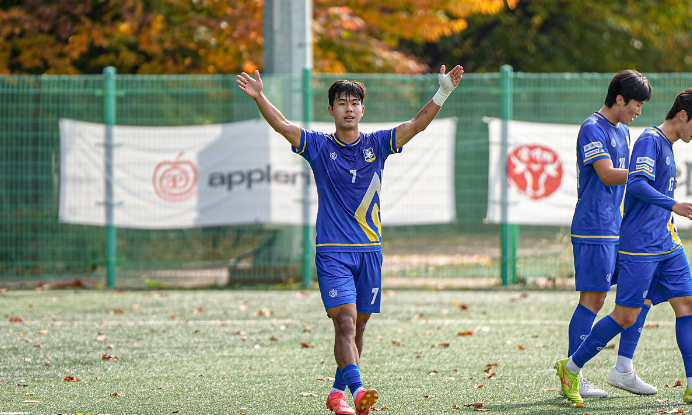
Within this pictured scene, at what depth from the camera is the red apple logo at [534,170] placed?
42.4ft

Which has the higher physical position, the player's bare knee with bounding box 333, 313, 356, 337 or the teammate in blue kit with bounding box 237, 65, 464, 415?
the teammate in blue kit with bounding box 237, 65, 464, 415

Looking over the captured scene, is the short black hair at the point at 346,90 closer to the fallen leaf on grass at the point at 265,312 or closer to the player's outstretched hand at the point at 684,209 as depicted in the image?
the player's outstretched hand at the point at 684,209

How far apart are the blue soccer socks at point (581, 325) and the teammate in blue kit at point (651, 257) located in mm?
234

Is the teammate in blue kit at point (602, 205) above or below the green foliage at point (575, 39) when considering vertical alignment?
below

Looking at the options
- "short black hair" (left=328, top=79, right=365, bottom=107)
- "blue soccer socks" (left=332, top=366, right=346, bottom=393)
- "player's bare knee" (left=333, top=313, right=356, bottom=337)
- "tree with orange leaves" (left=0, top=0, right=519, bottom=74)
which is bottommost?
"blue soccer socks" (left=332, top=366, right=346, bottom=393)

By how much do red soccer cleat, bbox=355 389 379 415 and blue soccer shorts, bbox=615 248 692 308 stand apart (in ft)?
5.95

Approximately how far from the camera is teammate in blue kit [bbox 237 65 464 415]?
5.96m

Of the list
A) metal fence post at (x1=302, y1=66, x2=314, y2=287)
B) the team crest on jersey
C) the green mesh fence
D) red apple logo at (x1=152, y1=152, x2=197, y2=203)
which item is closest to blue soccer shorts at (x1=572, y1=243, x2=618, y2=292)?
the team crest on jersey

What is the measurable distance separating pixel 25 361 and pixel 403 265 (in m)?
6.33

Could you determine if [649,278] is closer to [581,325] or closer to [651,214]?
[651,214]

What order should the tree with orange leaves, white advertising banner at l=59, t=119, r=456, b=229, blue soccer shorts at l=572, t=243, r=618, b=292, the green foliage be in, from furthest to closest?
the green foliage → the tree with orange leaves → white advertising banner at l=59, t=119, r=456, b=229 → blue soccer shorts at l=572, t=243, r=618, b=292

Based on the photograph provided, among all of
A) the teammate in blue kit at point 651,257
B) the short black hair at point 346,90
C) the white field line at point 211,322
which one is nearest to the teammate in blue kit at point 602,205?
the teammate in blue kit at point 651,257

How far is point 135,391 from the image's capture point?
6.96 m

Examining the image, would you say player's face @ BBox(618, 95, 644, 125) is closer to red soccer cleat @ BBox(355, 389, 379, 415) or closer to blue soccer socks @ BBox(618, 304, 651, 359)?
blue soccer socks @ BBox(618, 304, 651, 359)
